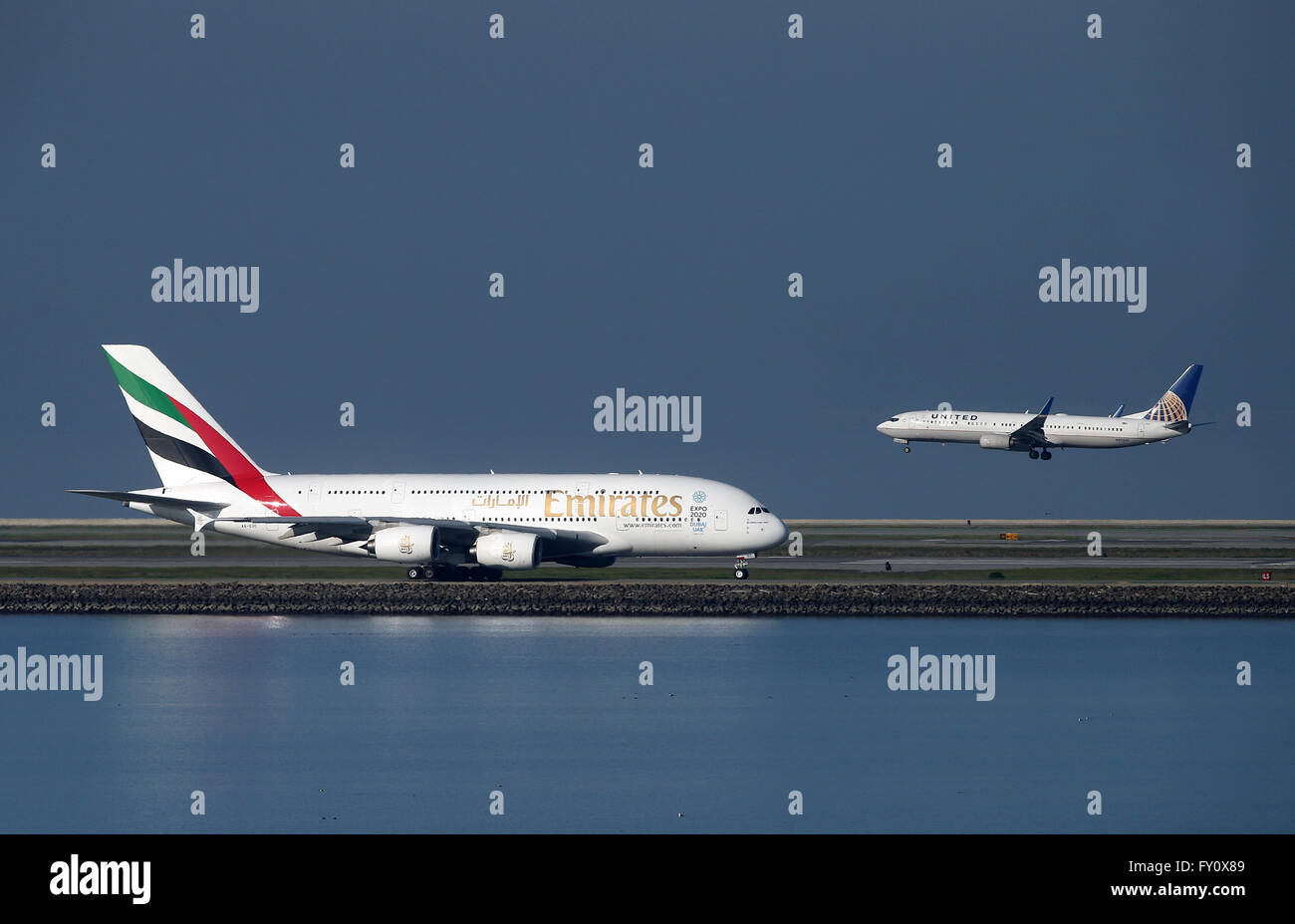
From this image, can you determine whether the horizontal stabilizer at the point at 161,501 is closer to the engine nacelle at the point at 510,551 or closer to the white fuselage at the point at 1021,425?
the engine nacelle at the point at 510,551

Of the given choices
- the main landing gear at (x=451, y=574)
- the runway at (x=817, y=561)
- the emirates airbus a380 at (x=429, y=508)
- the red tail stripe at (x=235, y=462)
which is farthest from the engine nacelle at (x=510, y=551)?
the red tail stripe at (x=235, y=462)

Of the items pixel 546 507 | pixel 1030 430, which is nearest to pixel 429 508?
pixel 546 507

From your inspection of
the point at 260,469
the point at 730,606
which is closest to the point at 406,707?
the point at 730,606

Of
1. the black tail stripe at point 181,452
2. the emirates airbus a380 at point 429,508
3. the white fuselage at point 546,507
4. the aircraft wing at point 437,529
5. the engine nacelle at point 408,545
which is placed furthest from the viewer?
the black tail stripe at point 181,452

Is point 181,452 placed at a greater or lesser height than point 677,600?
greater

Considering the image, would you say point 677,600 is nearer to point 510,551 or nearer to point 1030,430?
point 510,551
